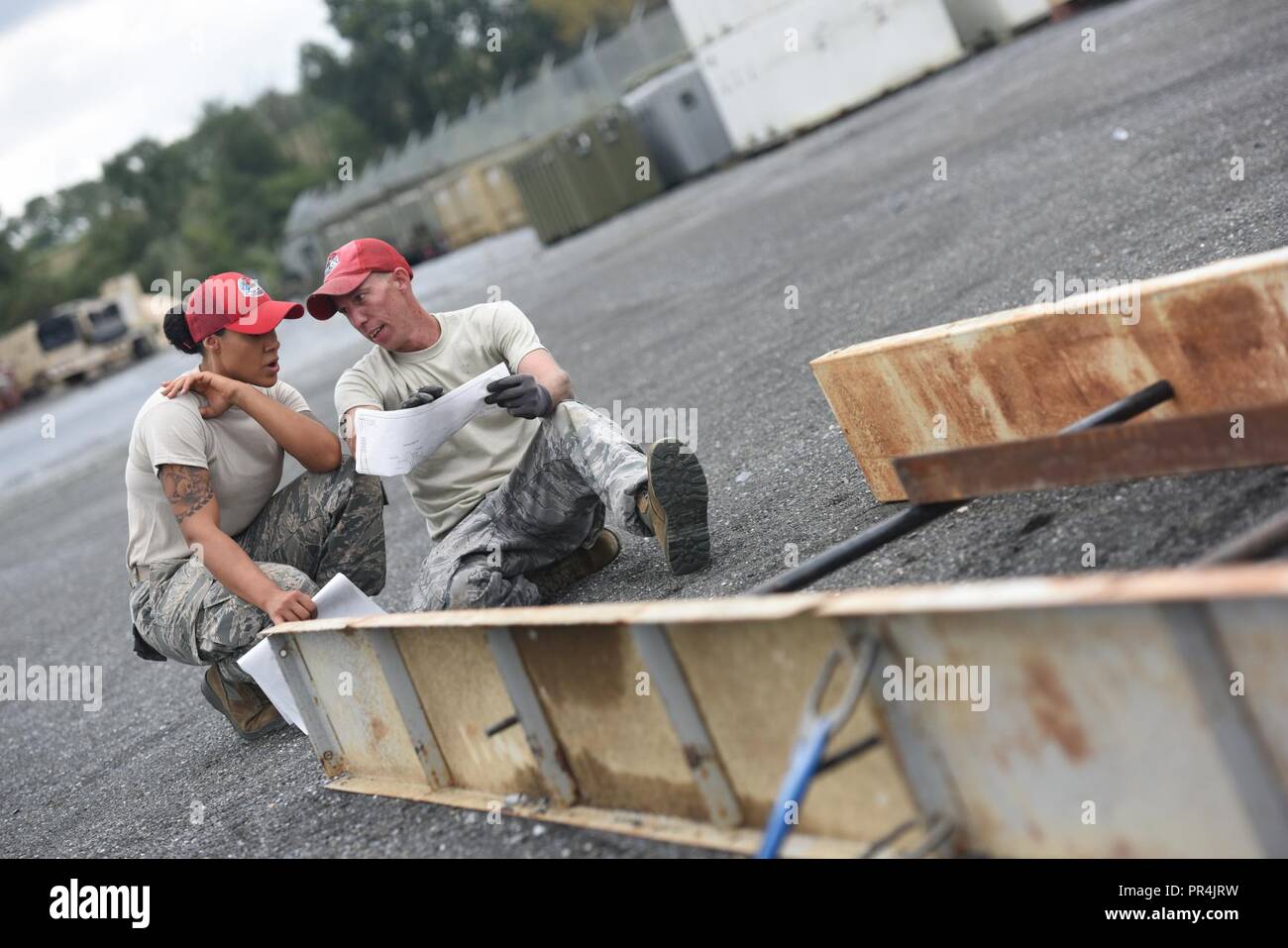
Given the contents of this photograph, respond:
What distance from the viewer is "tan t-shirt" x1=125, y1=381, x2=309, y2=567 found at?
16.2ft

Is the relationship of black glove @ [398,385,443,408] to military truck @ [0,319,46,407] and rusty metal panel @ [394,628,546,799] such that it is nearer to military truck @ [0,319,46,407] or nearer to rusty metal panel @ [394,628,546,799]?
rusty metal panel @ [394,628,546,799]

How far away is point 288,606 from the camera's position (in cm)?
479

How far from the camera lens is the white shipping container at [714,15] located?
24938mm

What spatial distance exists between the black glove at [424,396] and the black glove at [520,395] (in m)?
0.20

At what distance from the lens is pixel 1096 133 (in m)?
10.8

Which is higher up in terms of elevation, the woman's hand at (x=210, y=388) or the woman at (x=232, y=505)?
the woman's hand at (x=210, y=388)

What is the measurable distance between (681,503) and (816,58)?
812 inches

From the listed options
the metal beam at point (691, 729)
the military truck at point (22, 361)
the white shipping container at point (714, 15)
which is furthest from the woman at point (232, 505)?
the military truck at point (22, 361)

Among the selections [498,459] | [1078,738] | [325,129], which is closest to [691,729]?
Answer: [1078,738]

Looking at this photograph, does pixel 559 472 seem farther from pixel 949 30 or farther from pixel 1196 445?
pixel 949 30

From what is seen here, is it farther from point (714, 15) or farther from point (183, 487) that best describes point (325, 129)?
point (183, 487)

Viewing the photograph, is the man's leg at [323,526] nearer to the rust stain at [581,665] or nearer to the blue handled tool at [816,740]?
the rust stain at [581,665]

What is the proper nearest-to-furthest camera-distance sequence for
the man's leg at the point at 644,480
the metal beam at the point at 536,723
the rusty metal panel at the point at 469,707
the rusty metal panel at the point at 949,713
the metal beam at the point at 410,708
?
the rusty metal panel at the point at 949,713, the metal beam at the point at 536,723, the rusty metal panel at the point at 469,707, the metal beam at the point at 410,708, the man's leg at the point at 644,480

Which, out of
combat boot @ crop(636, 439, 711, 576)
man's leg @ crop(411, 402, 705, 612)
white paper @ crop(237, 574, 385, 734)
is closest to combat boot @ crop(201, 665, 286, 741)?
white paper @ crop(237, 574, 385, 734)
